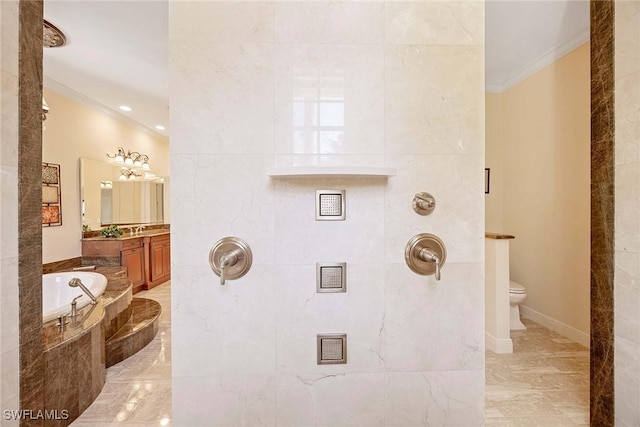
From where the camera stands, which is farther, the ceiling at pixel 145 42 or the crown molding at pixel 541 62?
the crown molding at pixel 541 62

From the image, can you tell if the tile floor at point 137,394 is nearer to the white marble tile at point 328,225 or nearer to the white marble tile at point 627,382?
the white marble tile at point 328,225

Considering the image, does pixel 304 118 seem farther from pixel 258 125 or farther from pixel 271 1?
pixel 271 1

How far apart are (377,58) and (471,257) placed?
2.70 ft

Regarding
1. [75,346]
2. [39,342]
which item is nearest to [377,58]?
[39,342]

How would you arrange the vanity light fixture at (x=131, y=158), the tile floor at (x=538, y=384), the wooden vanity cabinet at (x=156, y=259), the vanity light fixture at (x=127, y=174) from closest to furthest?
the tile floor at (x=538, y=384), the wooden vanity cabinet at (x=156, y=259), the vanity light fixture at (x=131, y=158), the vanity light fixture at (x=127, y=174)

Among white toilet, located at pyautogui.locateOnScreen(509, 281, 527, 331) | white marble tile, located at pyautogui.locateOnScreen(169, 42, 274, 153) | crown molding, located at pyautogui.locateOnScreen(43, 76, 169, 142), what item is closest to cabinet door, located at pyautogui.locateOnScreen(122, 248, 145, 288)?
crown molding, located at pyautogui.locateOnScreen(43, 76, 169, 142)

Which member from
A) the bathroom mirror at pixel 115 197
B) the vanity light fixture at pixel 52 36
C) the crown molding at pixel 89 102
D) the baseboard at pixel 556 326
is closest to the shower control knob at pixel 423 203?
the baseboard at pixel 556 326

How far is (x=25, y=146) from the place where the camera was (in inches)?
33.2

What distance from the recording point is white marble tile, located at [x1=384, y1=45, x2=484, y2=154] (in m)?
1.04

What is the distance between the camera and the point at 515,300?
8.75 ft

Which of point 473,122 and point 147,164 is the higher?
point 147,164

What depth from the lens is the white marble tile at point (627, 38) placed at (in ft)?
3.57

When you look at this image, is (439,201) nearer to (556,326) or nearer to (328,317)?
(328,317)

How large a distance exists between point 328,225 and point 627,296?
1.25 meters
